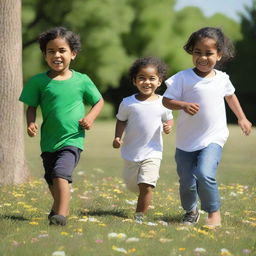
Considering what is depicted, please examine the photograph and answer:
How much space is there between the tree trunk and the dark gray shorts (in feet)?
11.8

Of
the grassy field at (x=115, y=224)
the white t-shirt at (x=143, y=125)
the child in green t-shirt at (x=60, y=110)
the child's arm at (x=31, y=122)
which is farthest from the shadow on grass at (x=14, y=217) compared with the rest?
the white t-shirt at (x=143, y=125)

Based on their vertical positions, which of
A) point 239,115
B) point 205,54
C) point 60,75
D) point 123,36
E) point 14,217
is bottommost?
point 14,217

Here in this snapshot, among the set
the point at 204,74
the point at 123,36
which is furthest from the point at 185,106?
the point at 123,36

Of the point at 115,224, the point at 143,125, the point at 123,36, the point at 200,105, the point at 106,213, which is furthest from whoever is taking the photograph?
the point at 123,36

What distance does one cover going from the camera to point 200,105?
636cm

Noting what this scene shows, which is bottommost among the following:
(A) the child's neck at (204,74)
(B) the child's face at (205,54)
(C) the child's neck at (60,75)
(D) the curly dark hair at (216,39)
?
(C) the child's neck at (60,75)

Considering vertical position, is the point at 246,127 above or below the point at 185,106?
below

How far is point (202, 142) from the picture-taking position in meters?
6.36

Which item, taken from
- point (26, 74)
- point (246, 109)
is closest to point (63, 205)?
point (26, 74)

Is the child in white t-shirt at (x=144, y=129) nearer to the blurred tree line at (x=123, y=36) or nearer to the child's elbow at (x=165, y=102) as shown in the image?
the child's elbow at (x=165, y=102)

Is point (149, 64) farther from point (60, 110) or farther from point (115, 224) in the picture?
point (115, 224)

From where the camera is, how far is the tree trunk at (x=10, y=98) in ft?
32.4

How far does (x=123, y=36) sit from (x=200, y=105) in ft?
113

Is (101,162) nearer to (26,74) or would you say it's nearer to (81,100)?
(81,100)
